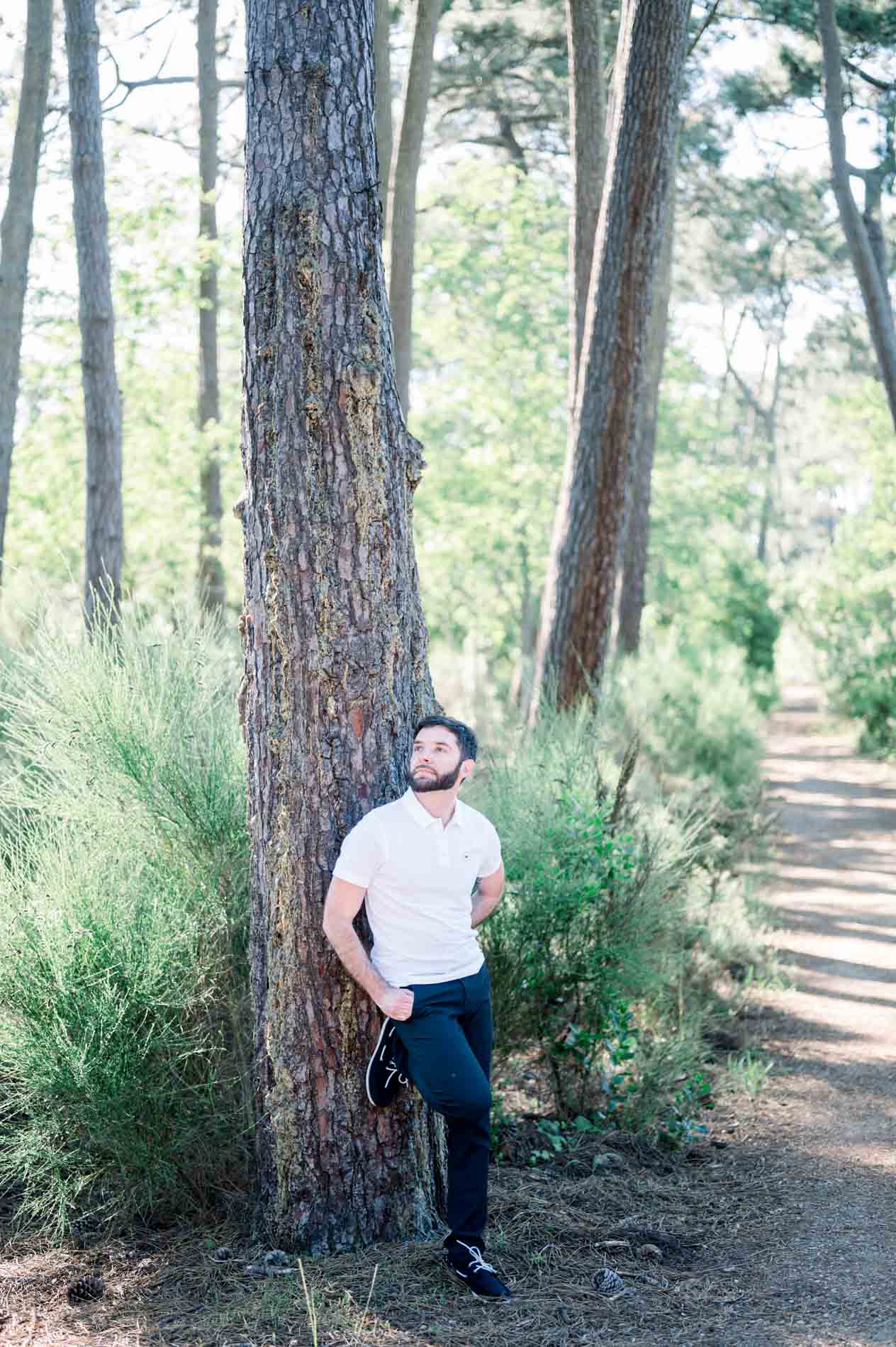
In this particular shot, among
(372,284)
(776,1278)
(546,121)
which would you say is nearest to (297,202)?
(372,284)

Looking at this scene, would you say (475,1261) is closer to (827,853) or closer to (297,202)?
(297,202)

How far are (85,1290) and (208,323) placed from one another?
13563mm

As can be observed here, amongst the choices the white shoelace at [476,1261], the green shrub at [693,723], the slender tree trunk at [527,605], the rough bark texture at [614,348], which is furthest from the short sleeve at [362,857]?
the slender tree trunk at [527,605]

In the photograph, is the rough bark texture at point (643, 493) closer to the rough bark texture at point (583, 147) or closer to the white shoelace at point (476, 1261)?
the rough bark texture at point (583, 147)

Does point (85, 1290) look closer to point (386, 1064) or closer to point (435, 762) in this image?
point (386, 1064)

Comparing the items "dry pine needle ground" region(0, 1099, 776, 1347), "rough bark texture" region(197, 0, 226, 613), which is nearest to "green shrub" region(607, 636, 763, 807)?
"rough bark texture" region(197, 0, 226, 613)

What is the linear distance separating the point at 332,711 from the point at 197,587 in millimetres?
11067

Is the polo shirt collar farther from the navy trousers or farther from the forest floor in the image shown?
the forest floor

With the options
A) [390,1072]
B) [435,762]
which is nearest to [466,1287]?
[390,1072]

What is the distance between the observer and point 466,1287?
4258mm

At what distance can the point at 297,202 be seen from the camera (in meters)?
4.57

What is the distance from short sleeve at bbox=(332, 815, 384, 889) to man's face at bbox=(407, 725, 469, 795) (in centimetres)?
20

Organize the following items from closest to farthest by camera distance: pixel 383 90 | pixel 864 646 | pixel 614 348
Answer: pixel 614 348 < pixel 383 90 < pixel 864 646

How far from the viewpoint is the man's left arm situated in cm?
466
